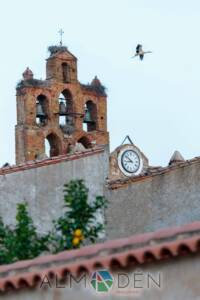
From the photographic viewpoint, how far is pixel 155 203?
23797mm

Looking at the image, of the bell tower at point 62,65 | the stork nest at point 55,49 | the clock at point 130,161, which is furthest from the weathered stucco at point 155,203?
the stork nest at point 55,49

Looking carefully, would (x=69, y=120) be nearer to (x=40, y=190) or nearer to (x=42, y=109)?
(x=42, y=109)

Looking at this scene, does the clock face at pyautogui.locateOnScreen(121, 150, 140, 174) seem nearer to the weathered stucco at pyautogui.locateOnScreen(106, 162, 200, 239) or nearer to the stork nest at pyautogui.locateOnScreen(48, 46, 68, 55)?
the stork nest at pyautogui.locateOnScreen(48, 46, 68, 55)

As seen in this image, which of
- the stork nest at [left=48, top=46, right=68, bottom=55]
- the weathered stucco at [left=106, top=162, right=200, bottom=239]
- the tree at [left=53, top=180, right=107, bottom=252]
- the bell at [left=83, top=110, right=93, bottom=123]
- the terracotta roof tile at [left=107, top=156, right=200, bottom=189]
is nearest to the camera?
the tree at [left=53, top=180, right=107, bottom=252]

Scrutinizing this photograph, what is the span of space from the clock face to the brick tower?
31.4ft

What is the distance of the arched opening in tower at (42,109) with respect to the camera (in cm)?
5844

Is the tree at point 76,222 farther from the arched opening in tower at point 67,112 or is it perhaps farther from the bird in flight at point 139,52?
the arched opening in tower at point 67,112

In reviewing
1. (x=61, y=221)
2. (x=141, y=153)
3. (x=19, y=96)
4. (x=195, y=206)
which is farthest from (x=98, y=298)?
(x=19, y=96)

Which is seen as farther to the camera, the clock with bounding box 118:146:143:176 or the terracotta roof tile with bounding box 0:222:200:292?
the clock with bounding box 118:146:143:176

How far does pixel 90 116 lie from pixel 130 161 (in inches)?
584

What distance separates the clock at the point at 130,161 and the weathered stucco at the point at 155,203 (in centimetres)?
1706

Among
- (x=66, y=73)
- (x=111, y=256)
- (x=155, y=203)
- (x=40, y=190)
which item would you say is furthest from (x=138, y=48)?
(x=66, y=73)

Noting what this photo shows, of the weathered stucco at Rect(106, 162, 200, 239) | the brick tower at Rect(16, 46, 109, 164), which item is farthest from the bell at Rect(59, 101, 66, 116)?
the weathered stucco at Rect(106, 162, 200, 239)

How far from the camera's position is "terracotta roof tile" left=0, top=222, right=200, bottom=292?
37.4ft
